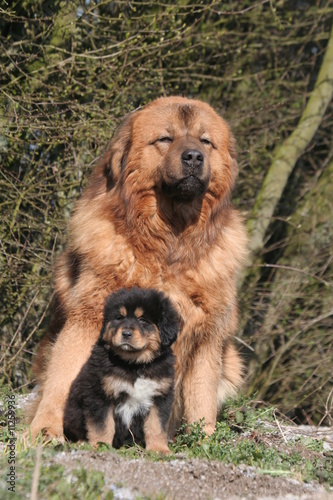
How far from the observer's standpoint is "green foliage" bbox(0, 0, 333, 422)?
8.11 metres

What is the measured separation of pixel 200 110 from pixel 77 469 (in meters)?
3.30

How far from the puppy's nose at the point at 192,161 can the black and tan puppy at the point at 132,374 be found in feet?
3.36

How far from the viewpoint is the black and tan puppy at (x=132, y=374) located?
4895 millimetres

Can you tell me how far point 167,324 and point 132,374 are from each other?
1.42 ft

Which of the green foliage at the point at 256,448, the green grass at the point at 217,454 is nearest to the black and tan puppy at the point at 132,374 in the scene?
the green grass at the point at 217,454

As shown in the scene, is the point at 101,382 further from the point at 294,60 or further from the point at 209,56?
the point at 294,60

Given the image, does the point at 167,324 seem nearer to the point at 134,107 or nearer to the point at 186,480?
the point at 186,480

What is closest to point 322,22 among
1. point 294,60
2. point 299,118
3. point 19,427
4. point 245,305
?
point 294,60

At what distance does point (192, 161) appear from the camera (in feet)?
17.9

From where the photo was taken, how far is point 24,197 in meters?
8.20

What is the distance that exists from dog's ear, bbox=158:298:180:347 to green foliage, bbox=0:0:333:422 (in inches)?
98.4

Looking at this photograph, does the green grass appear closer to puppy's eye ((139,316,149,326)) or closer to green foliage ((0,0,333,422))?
puppy's eye ((139,316,149,326))

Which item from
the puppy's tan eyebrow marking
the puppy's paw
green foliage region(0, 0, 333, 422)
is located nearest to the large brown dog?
the puppy's tan eyebrow marking

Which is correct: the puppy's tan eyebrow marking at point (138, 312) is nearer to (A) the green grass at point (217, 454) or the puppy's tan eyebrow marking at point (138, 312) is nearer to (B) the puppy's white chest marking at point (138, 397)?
(B) the puppy's white chest marking at point (138, 397)
